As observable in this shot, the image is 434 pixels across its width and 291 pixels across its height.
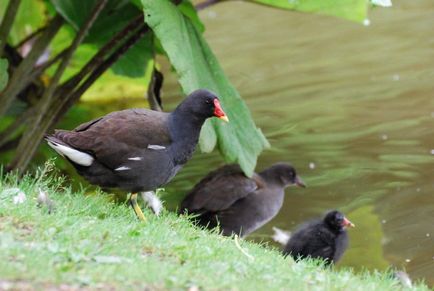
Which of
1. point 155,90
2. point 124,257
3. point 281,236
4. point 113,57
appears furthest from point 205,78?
point 124,257

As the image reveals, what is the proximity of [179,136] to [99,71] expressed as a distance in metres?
2.47

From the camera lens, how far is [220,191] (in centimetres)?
874

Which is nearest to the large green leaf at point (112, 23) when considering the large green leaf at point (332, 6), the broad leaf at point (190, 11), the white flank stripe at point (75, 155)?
the broad leaf at point (190, 11)

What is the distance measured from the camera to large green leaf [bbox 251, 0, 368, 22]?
8.75 metres

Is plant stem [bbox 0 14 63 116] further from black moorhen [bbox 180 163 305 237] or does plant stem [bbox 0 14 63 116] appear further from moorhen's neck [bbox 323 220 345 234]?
moorhen's neck [bbox 323 220 345 234]

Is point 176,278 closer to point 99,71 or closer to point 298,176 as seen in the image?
point 99,71

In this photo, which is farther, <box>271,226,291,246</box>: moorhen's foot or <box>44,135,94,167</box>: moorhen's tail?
<box>271,226,291,246</box>: moorhen's foot

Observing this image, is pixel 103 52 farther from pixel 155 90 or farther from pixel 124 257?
pixel 124 257

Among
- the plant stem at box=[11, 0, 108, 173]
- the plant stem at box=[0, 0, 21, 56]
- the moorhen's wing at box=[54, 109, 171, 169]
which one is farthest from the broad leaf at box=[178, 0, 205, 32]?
the moorhen's wing at box=[54, 109, 171, 169]

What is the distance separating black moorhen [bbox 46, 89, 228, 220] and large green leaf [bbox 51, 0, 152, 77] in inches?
95.9

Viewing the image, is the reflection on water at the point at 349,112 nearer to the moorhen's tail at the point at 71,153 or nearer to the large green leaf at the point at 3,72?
the large green leaf at the point at 3,72

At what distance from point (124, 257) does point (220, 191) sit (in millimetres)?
3729

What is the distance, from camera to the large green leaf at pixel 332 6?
8.75 m

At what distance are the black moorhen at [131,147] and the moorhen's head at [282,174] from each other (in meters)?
2.70
